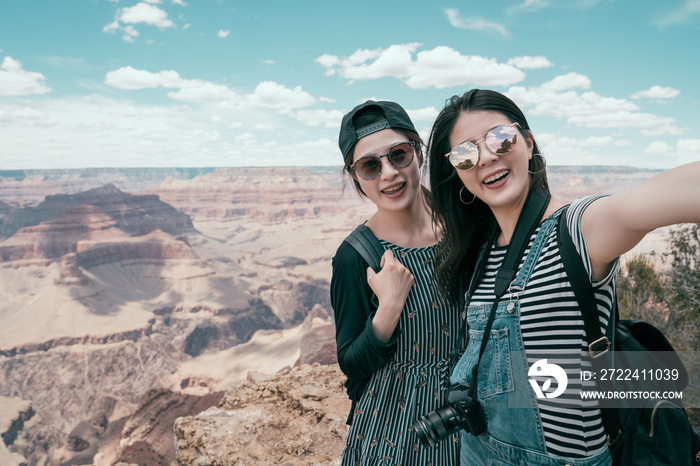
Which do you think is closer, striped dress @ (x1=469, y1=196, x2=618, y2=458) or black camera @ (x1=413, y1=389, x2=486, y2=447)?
striped dress @ (x1=469, y1=196, x2=618, y2=458)

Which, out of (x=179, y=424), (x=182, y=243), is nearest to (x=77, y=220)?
(x=182, y=243)

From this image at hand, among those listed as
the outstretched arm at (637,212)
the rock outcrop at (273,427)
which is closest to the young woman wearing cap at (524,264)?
the outstretched arm at (637,212)

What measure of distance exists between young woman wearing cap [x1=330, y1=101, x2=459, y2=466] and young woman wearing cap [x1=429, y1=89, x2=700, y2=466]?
155mm

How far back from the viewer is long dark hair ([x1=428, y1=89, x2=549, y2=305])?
1485 millimetres

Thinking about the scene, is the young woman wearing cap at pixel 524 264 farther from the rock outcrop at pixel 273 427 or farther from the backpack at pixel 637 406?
the rock outcrop at pixel 273 427

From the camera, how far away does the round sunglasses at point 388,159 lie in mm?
1770

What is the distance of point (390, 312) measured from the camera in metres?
1.55

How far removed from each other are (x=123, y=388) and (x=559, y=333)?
57.3 metres

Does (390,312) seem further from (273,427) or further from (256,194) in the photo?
(256,194)

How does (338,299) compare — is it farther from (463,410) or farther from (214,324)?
(214,324)

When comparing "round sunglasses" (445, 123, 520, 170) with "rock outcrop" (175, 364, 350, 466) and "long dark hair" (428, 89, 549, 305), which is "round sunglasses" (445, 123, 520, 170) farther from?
"rock outcrop" (175, 364, 350, 466)

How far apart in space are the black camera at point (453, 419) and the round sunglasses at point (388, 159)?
2.89 feet

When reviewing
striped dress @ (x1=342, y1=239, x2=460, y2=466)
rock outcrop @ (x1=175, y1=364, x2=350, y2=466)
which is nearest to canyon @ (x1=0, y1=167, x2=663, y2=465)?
rock outcrop @ (x1=175, y1=364, x2=350, y2=466)

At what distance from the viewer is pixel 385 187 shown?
180 centimetres
